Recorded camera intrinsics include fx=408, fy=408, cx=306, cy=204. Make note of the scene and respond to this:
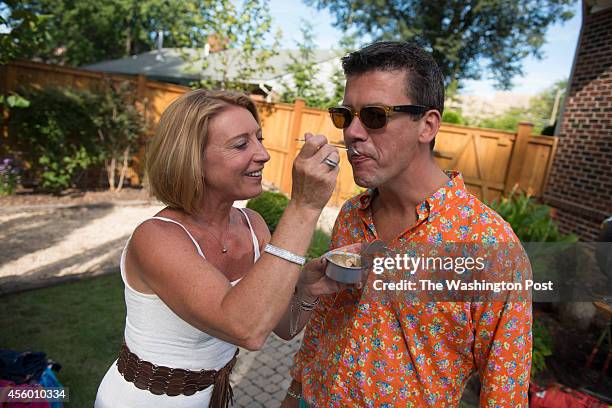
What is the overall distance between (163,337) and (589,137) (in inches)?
318

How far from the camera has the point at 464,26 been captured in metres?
22.8

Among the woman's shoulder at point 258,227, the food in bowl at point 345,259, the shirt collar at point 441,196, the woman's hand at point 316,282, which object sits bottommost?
the woman's hand at point 316,282

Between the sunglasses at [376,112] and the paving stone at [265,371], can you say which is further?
the paving stone at [265,371]

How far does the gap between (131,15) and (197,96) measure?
126 feet

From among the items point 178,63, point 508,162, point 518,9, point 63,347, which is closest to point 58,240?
point 63,347

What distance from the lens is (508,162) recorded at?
379 inches

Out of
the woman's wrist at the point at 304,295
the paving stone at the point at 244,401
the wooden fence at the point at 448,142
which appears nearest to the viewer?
the woman's wrist at the point at 304,295

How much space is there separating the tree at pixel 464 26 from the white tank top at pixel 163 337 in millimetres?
22985

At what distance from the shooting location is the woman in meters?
1.27

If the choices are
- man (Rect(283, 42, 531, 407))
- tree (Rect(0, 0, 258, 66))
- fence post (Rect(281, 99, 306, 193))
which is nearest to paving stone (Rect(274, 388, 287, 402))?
man (Rect(283, 42, 531, 407))

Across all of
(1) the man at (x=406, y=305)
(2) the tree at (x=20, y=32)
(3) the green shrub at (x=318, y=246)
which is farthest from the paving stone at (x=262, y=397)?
(2) the tree at (x=20, y=32)

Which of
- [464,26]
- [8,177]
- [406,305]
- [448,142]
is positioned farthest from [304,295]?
[464,26]

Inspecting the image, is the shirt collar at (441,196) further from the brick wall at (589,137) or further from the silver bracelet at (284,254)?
the brick wall at (589,137)

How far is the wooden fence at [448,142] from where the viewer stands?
A: 30.1 feet
